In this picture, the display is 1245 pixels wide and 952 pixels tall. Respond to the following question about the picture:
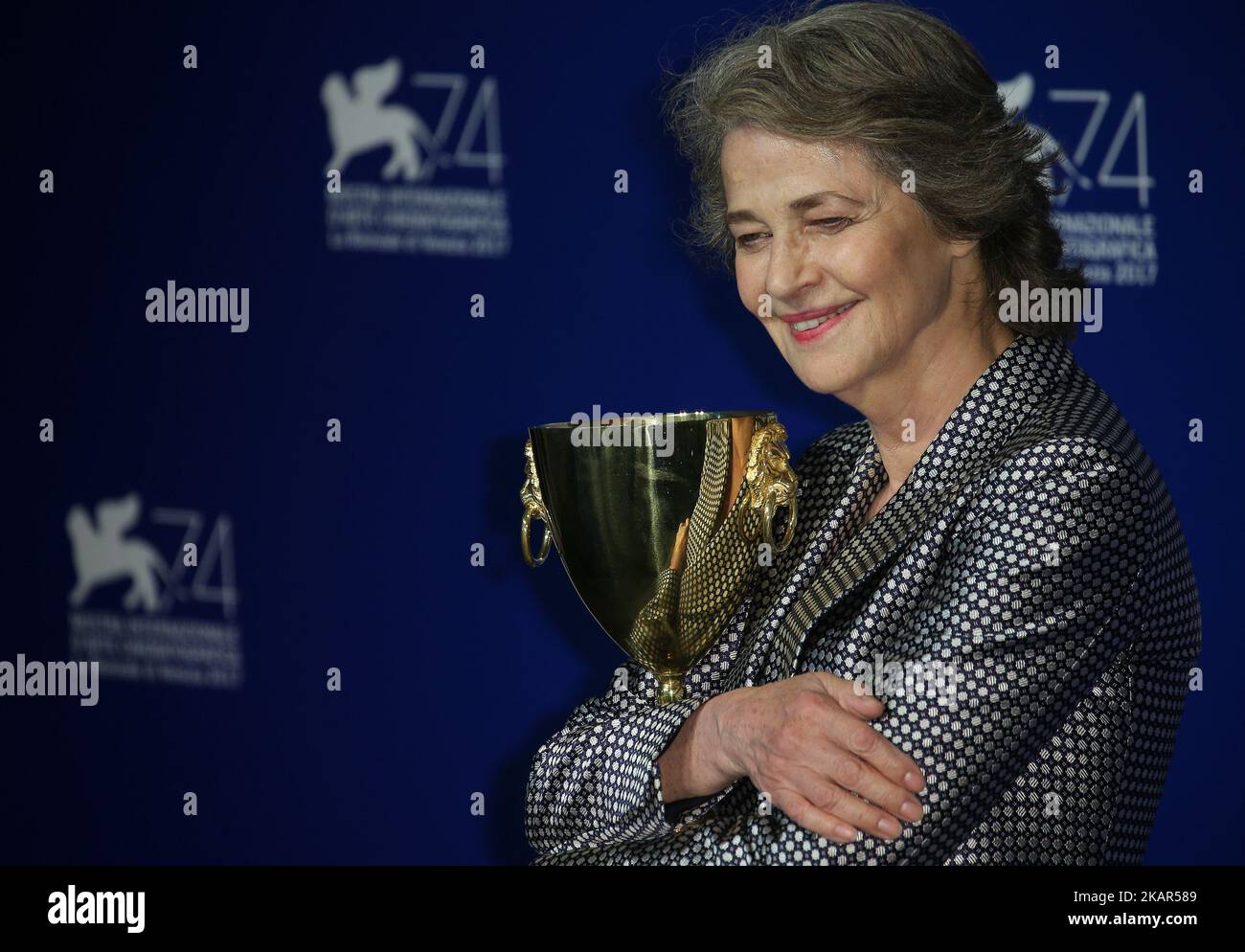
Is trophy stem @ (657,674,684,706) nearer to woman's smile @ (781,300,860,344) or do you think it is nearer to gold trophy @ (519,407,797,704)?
gold trophy @ (519,407,797,704)

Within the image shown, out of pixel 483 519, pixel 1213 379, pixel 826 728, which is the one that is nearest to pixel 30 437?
pixel 483 519

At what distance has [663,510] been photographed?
4.26 feet

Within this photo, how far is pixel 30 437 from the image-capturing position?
234cm

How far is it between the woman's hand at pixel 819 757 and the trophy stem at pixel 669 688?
179 mm

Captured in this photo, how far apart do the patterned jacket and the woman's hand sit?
13 mm

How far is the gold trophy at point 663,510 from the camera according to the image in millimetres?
→ 1296

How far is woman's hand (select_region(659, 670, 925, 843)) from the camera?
1076 mm

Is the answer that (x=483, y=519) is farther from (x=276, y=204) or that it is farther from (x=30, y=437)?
(x=30, y=437)

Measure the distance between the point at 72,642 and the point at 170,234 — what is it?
2.17 ft

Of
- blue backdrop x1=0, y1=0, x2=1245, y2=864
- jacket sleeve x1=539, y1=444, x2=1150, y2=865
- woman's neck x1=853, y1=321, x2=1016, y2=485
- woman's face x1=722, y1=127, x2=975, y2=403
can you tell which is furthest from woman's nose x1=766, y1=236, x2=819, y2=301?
blue backdrop x1=0, y1=0, x2=1245, y2=864

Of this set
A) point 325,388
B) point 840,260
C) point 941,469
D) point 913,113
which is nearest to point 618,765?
point 941,469

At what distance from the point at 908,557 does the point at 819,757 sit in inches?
7.6

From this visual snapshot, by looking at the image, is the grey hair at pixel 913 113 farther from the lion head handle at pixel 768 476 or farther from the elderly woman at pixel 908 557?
the lion head handle at pixel 768 476

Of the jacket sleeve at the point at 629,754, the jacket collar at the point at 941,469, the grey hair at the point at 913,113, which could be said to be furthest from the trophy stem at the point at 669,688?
the grey hair at the point at 913,113
